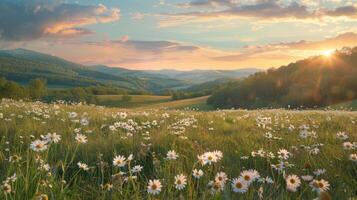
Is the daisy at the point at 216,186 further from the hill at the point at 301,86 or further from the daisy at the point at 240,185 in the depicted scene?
the hill at the point at 301,86

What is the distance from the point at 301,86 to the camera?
103062 millimetres

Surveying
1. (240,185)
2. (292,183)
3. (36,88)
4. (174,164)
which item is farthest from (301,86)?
(240,185)

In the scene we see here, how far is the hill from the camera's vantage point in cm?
9865

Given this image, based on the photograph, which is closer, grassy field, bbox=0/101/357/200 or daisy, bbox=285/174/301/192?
daisy, bbox=285/174/301/192

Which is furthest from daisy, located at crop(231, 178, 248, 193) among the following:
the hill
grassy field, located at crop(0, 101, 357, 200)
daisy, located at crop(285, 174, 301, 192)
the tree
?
the tree

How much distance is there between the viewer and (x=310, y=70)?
115m

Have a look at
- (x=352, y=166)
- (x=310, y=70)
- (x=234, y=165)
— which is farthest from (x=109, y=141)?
(x=310, y=70)

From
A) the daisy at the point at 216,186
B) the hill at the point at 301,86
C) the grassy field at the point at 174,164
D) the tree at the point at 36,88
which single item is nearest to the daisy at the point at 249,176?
the grassy field at the point at 174,164

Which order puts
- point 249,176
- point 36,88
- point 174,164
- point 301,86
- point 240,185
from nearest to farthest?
point 240,185, point 249,176, point 174,164, point 301,86, point 36,88

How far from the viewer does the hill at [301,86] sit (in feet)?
324

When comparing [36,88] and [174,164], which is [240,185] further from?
[36,88]

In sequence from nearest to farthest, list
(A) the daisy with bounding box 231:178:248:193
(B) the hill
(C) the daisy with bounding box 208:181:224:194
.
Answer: (A) the daisy with bounding box 231:178:248:193 → (C) the daisy with bounding box 208:181:224:194 → (B) the hill

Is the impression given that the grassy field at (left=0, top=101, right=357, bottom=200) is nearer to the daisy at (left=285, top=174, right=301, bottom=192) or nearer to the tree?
the daisy at (left=285, top=174, right=301, bottom=192)

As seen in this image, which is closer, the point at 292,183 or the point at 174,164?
the point at 292,183
